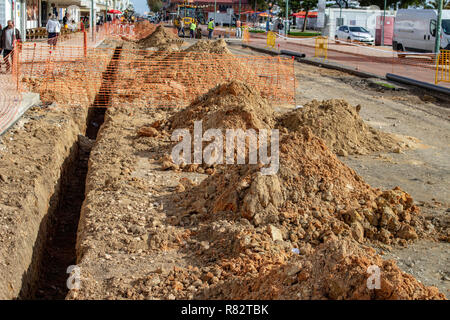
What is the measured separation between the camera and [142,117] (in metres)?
12.8

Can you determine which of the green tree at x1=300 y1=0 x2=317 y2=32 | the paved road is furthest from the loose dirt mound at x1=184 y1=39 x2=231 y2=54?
the green tree at x1=300 y1=0 x2=317 y2=32

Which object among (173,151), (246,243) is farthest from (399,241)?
(173,151)

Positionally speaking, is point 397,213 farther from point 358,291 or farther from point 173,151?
point 173,151

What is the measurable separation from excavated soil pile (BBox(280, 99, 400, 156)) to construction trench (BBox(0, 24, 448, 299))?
121 mm

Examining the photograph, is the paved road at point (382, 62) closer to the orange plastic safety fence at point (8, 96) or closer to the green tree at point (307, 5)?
the orange plastic safety fence at point (8, 96)

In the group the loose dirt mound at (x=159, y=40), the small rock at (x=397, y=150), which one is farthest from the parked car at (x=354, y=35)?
the small rock at (x=397, y=150)

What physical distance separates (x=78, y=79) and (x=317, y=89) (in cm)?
795

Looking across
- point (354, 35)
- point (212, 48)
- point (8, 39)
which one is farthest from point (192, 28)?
point (8, 39)

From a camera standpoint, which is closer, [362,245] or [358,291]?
[358,291]

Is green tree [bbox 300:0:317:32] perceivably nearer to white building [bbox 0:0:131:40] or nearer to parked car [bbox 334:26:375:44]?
white building [bbox 0:0:131:40]

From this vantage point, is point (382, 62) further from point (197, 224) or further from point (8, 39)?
point (197, 224)

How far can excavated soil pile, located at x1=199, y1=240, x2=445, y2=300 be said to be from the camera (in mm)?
4059

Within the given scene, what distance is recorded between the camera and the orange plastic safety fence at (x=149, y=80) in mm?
14414
